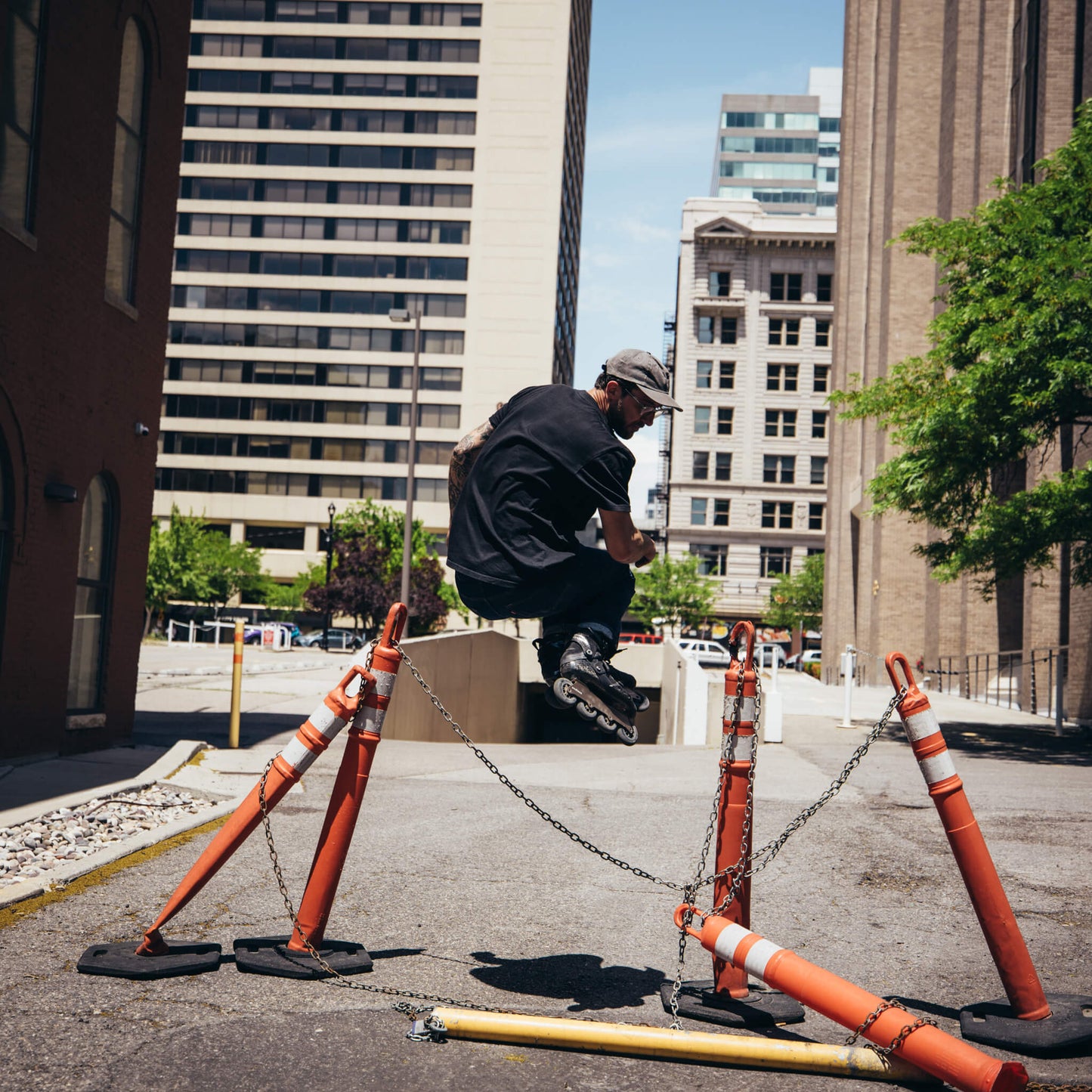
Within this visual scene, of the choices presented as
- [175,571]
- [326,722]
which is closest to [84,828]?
[326,722]

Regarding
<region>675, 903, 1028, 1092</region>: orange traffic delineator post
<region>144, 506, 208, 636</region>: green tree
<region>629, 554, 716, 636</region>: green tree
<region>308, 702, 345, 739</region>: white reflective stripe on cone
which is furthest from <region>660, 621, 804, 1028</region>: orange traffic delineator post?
<region>629, 554, 716, 636</region>: green tree

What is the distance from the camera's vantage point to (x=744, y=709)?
4.25 metres

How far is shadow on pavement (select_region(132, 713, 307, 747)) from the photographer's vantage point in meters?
13.1

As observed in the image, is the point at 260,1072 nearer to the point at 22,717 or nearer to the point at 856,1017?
the point at 856,1017

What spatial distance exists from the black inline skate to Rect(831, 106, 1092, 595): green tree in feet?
40.7

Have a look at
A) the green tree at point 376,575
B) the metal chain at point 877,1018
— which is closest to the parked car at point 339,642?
the green tree at point 376,575

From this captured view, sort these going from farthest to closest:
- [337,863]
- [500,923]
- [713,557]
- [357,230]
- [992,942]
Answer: [357,230], [713,557], [500,923], [337,863], [992,942]

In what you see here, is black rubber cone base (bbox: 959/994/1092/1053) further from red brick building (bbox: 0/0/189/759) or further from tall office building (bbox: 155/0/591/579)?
tall office building (bbox: 155/0/591/579)

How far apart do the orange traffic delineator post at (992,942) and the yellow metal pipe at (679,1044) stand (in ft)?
1.62

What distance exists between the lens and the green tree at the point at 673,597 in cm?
7125

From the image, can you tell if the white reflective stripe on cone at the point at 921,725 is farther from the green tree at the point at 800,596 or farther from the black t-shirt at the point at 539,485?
the green tree at the point at 800,596

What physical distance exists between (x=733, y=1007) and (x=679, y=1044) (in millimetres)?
703

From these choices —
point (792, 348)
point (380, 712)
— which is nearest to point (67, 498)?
point (380, 712)

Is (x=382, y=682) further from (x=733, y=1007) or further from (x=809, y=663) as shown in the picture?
(x=809, y=663)
